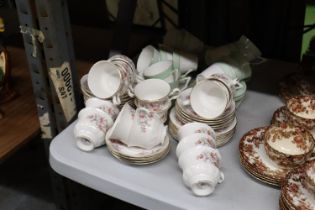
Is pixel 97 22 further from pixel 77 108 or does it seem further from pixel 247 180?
pixel 247 180

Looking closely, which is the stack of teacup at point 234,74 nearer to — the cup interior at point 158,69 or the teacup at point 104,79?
the cup interior at point 158,69

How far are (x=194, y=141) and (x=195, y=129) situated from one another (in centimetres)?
3

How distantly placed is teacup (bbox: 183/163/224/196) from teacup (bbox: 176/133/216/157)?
0.05 metres

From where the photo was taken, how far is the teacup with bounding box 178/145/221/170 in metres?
0.74

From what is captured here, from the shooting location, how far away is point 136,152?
807 millimetres

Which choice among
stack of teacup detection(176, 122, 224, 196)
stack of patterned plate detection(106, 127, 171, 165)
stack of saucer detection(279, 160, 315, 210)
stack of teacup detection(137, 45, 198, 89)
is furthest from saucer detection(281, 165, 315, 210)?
stack of teacup detection(137, 45, 198, 89)

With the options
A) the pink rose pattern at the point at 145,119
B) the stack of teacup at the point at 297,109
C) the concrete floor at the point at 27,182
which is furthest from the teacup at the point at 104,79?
the concrete floor at the point at 27,182

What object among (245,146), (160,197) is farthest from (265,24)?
(160,197)

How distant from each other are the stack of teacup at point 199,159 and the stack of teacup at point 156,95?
0.08 metres

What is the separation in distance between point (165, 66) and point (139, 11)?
0.83m

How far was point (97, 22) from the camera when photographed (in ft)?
5.63

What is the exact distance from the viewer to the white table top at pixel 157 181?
2.38ft

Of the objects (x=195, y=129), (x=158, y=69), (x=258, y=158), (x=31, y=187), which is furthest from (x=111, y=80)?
(x=31, y=187)

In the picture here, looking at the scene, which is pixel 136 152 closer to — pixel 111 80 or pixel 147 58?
pixel 111 80
